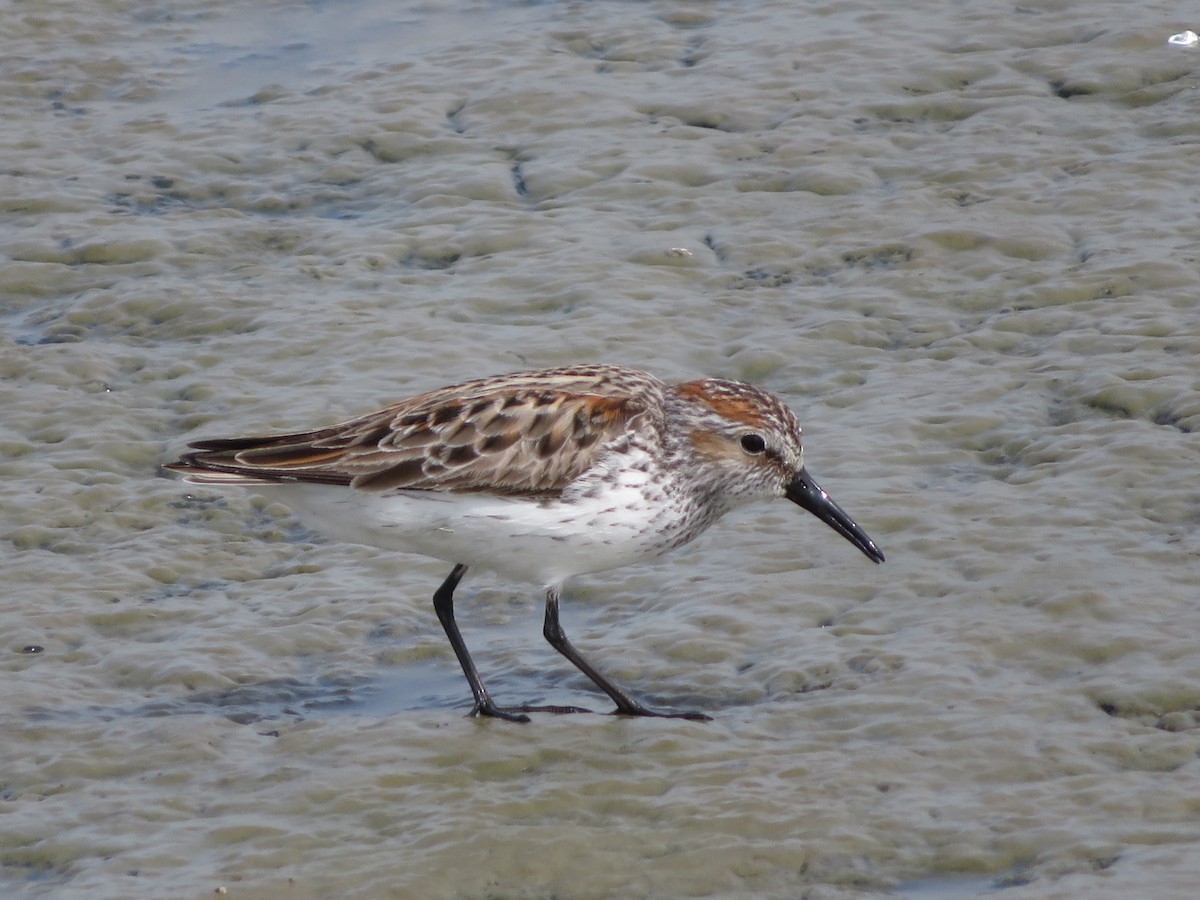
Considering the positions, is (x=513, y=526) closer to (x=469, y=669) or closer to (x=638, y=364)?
(x=469, y=669)

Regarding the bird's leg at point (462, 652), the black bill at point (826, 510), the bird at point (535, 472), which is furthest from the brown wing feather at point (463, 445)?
the black bill at point (826, 510)

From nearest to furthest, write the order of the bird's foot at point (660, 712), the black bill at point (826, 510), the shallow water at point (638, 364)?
1. the shallow water at point (638, 364)
2. the bird's foot at point (660, 712)
3. the black bill at point (826, 510)

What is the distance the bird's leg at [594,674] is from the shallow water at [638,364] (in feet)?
0.52

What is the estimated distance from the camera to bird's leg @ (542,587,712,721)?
24.4ft

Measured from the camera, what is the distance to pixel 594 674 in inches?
295

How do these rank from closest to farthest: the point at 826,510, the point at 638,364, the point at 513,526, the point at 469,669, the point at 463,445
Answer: the point at 513,526, the point at 463,445, the point at 469,669, the point at 826,510, the point at 638,364

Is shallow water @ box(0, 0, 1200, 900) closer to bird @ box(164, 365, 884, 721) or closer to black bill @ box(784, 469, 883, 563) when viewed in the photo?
black bill @ box(784, 469, 883, 563)

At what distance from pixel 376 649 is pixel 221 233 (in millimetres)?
4781

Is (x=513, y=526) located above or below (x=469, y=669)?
above

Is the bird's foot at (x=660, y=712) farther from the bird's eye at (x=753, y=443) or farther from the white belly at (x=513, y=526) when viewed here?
the bird's eye at (x=753, y=443)

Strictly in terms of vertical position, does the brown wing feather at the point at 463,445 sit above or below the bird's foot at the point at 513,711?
above

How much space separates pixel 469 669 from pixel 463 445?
38.2 inches

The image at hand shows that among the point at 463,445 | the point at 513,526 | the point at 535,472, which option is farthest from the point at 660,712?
the point at 463,445

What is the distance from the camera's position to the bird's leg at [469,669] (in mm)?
7500
